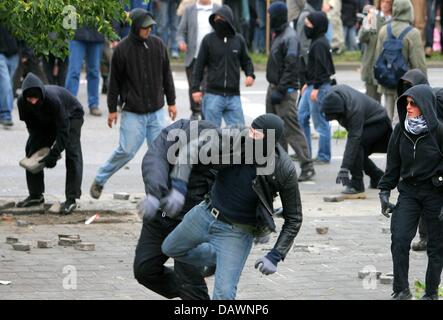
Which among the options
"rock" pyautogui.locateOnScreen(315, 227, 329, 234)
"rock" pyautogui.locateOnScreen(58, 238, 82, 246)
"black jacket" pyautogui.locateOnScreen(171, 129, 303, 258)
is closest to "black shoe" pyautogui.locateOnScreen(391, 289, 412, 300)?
"black jacket" pyautogui.locateOnScreen(171, 129, 303, 258)

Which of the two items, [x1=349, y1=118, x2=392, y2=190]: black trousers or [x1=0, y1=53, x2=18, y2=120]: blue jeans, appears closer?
[x1=349, y1=118, x2=392, y2=190]: black trousers

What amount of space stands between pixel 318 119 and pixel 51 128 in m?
4.03

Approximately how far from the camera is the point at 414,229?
31.7ft

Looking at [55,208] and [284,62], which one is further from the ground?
[284,62]

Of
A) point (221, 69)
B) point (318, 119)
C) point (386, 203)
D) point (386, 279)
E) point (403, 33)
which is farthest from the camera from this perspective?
point (318, 119)

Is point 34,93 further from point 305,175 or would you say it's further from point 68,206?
point 305,175

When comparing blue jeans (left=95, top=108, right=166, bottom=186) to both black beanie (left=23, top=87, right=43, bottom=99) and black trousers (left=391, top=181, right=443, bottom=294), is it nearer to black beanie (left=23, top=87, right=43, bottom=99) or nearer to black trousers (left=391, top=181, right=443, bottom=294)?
black beanie (left=23, top=87, right=43, bottom=99)

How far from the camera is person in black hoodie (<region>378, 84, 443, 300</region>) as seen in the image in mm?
9578

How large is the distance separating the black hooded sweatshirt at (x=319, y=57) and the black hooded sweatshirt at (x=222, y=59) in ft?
2.75

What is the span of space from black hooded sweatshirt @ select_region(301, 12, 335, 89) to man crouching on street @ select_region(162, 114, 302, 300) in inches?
266

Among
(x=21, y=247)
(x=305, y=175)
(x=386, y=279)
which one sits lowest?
(x=305, y=175)

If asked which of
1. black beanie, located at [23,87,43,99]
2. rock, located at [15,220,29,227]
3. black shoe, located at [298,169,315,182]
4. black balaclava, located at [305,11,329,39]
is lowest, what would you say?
black shoe, located at [298,169,315,182]

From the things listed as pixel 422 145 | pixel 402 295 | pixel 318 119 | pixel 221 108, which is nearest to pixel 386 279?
pixel 402 295
